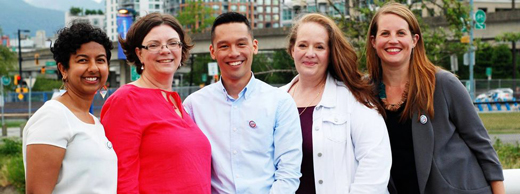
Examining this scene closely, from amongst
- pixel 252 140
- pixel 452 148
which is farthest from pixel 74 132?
pixel 452 148

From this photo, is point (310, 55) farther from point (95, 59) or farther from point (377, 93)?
point (95, 59)

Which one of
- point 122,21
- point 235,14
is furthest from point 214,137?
point 122,21

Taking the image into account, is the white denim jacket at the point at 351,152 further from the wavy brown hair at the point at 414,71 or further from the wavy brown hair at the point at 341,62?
the wavy brown hair at the point at 414,71

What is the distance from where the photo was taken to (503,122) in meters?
11.2

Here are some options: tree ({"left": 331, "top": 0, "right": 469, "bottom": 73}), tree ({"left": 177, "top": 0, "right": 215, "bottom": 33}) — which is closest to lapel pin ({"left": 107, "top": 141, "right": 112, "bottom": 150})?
tree ({"left": 331, "top": 0, "right": 469, "bottom": 73})

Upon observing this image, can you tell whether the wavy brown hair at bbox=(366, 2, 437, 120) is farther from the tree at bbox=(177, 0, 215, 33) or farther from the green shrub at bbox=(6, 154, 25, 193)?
the tree at bbox=(177, 0, 215, 33)

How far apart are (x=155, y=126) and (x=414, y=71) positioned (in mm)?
1764

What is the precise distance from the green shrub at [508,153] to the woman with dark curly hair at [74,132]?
827 cm

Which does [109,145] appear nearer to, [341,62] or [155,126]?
[155,126]

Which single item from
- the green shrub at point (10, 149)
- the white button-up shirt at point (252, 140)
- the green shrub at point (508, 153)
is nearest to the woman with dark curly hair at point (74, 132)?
the white button-up shirt at point (252, 140)

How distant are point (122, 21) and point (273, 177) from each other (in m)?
10.9

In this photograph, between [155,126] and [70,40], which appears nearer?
[70,40]

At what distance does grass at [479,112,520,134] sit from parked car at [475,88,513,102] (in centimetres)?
2326

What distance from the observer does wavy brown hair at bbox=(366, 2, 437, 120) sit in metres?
3.73
